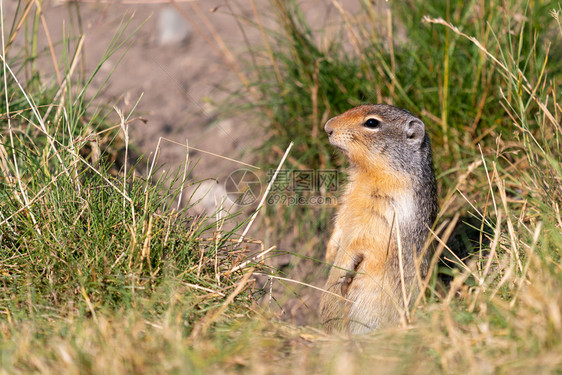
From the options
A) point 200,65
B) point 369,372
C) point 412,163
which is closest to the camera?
point 369,372

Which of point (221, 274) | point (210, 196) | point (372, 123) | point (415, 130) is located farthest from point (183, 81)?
point (221, 274)

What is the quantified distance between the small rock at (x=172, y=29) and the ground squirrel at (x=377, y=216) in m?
3.51

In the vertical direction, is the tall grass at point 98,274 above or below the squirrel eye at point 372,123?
below

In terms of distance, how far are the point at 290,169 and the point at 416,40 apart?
1.62 m

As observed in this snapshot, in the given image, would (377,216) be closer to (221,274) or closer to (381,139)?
(381,139)

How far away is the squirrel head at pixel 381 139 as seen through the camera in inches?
154

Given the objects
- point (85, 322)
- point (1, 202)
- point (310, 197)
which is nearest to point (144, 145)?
point (310, 197)

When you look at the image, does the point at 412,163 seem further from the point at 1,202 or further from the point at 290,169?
the point at 1,202

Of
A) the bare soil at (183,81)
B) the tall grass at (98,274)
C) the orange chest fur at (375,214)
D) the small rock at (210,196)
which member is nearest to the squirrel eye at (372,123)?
the orange chest fur at (375,214)

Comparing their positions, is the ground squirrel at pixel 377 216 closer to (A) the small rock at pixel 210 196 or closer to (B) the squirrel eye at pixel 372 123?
(B) the squirrel eye at pixel 372 123

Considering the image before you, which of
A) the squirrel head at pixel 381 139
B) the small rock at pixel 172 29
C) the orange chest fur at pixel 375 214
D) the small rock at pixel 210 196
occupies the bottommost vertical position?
the small rock at pixel 210 196

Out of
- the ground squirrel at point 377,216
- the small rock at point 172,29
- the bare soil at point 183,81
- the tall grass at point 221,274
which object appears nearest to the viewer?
the tall grass at point 221,274

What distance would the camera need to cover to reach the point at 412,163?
12.8 feet

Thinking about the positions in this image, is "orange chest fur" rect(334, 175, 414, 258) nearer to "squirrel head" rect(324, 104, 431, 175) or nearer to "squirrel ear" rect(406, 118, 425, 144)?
"squirrel head" rect(324, 104, 431, 175)
